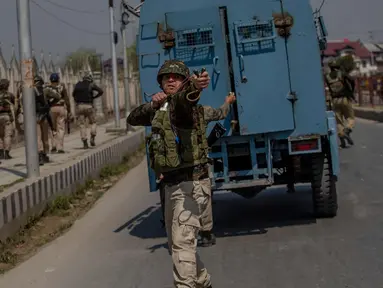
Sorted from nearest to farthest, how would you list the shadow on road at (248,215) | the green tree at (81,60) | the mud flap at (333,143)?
the mud flap at (333,143) < the shadow on road at (248,215) < the green tree at (81,60)

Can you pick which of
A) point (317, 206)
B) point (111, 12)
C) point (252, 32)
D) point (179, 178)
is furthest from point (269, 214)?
point (111, 12)

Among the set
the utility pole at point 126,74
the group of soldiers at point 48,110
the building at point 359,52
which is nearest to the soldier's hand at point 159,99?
the group of soldiers at point 48,110

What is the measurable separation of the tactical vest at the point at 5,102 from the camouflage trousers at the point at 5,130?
109 mm

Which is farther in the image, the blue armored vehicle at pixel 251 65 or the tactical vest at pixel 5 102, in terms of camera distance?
A: the tactical vest at pixel 5 102

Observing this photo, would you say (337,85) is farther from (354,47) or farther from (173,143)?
(354,47)

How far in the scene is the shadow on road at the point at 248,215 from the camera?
28.4 feet

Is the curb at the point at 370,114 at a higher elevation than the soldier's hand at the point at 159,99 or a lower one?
higher

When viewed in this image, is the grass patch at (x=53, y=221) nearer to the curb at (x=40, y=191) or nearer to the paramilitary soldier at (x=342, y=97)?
the curb at (x=40, y=191)

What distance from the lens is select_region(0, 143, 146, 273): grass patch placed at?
7.99 m

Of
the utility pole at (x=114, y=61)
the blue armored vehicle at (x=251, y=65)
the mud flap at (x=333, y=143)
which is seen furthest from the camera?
the utility pole at (x=114, y=61)

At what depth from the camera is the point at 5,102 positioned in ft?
50.4

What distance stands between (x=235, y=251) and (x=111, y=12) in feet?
72.8

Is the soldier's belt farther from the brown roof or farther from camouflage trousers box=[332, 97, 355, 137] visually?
the brown roof

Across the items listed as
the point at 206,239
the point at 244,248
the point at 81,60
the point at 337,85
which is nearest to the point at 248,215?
the point at 206,239
